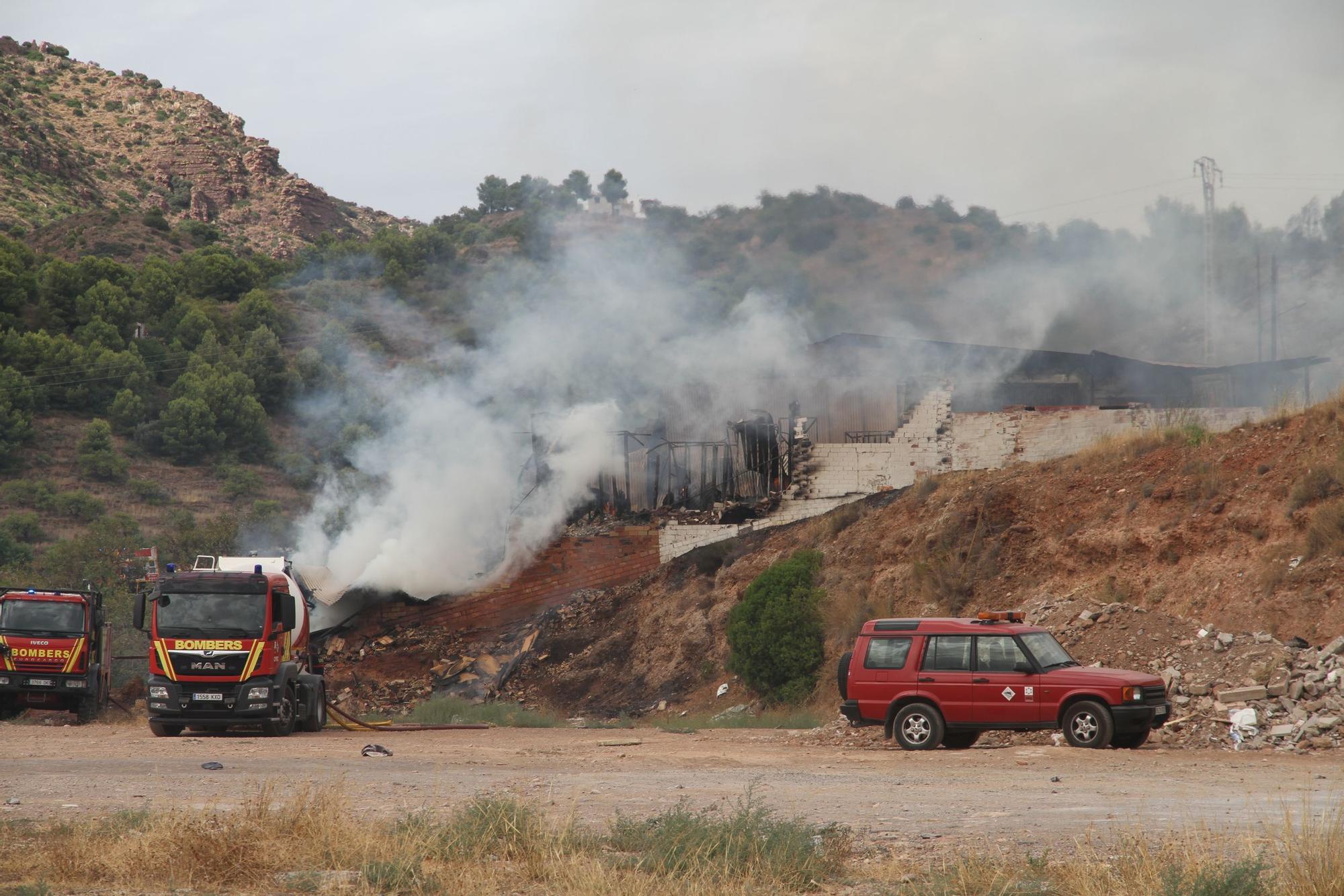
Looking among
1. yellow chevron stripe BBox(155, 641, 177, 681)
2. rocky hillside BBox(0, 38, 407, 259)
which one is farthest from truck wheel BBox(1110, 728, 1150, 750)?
rocky hillside BBox(0, 38, 407, 259)

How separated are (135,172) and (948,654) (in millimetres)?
98025

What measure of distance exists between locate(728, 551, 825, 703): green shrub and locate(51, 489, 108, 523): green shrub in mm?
37574

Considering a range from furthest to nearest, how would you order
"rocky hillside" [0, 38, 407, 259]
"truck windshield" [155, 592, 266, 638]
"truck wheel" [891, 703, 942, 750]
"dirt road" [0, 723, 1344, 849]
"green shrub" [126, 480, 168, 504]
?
"rocky hillside" [0, 38, 407, 259] < "green shrub" [126, 480, 168, 504] < "truck windshield" [155, 592, 266, 638] < "truck wheel" [891, 703, 942, 750] < "dirt road" [0, 723, 1344, 849]

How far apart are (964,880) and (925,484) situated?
24424 mm

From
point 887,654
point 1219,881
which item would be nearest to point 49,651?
point 887,654

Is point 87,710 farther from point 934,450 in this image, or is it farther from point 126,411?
point 126,411

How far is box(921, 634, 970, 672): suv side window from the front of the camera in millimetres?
16969

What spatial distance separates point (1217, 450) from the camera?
25.1 metres

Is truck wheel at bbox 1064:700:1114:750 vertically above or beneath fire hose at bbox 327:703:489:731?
above

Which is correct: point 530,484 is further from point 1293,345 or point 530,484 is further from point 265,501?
point 1293,345

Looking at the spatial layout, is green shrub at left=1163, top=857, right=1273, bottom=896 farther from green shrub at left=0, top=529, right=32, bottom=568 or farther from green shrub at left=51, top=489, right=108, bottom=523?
green shrub at left=51, top=489, right=108, bottom=523

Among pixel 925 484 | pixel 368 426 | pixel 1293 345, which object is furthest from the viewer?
pixel 1293 345

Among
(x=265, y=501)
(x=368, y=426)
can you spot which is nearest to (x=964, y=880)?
(x=368, y=426)

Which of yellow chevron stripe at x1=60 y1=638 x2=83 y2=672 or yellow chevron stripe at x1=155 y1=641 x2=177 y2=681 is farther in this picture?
yellow chevron stripe at x1=60 y1=638 x2=83 y2=672
